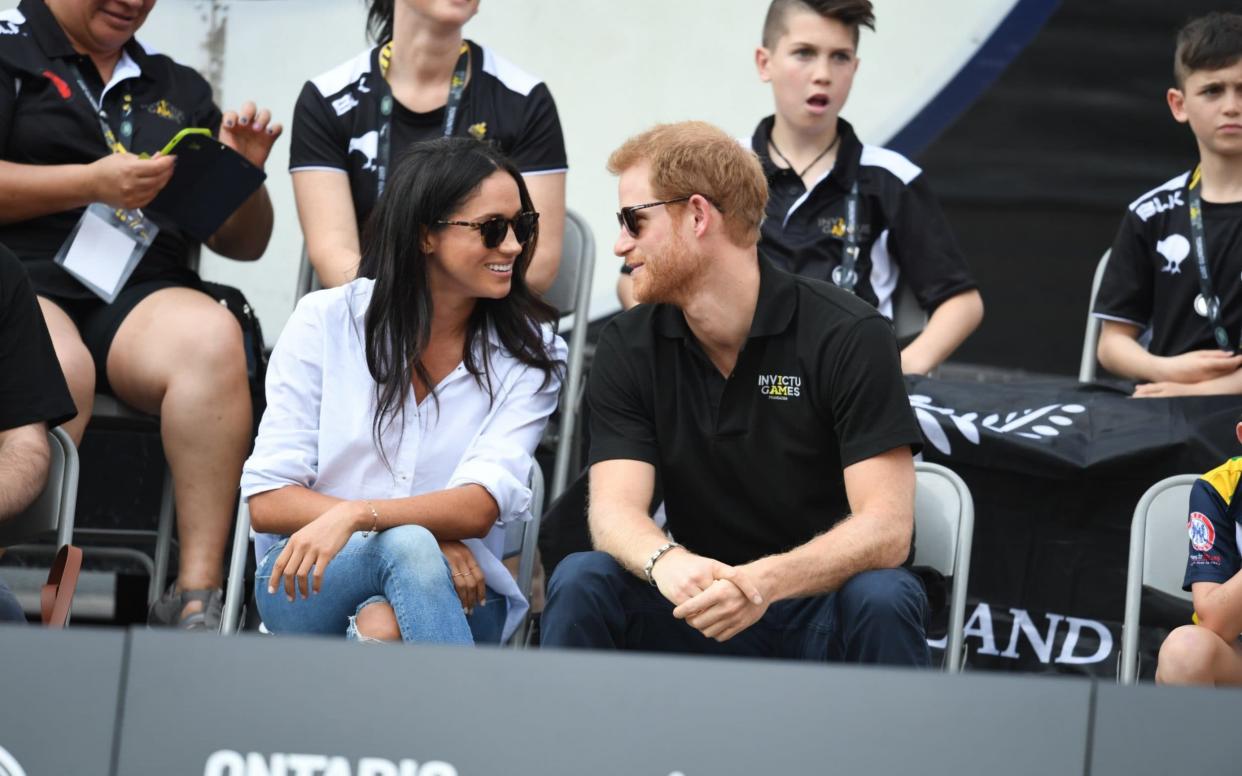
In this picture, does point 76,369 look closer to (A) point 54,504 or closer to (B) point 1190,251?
(A) point 54,504

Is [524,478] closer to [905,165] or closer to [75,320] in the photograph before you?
[75,320]

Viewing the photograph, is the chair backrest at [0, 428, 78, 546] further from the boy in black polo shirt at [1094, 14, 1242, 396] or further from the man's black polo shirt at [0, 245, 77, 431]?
the boy in black polo shirt at [1094, 14, 1242, 396]

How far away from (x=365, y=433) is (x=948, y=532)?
1.04 metres

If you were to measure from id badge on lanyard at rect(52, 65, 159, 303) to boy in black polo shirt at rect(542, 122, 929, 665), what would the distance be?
1248mm

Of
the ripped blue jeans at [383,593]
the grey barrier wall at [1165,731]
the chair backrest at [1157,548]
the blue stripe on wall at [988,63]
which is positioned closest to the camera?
the grey barrier wall at [1165,731]

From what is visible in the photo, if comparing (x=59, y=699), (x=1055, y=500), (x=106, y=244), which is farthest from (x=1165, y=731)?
(x=106, y=244)

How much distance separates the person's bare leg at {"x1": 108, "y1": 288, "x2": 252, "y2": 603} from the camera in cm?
322

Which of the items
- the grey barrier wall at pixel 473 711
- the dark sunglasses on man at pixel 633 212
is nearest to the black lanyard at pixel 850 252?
the dark sunglasses on man at pixel 633 212

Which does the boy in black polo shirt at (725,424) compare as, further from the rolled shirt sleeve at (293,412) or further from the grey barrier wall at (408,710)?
the grey barrier wall at (408,710)

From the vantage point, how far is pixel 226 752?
1520 millimetres

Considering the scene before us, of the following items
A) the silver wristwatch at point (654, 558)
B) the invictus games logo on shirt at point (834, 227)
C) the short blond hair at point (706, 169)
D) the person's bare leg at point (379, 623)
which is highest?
the invictus games logo on shirt at point (834, 227)

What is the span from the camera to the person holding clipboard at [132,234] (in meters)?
3.25

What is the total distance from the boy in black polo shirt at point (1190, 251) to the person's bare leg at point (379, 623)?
70.3 inches

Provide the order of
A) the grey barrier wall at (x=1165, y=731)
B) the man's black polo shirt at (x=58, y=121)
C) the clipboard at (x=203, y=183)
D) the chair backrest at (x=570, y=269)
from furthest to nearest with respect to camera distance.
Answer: the chair backrest at (x=570, y=269) < the man's black polo shirt at (x=58, y=121) < the clipboard at (x=203, y=183) < the grey barrier wall at (x=1165, y=731)
